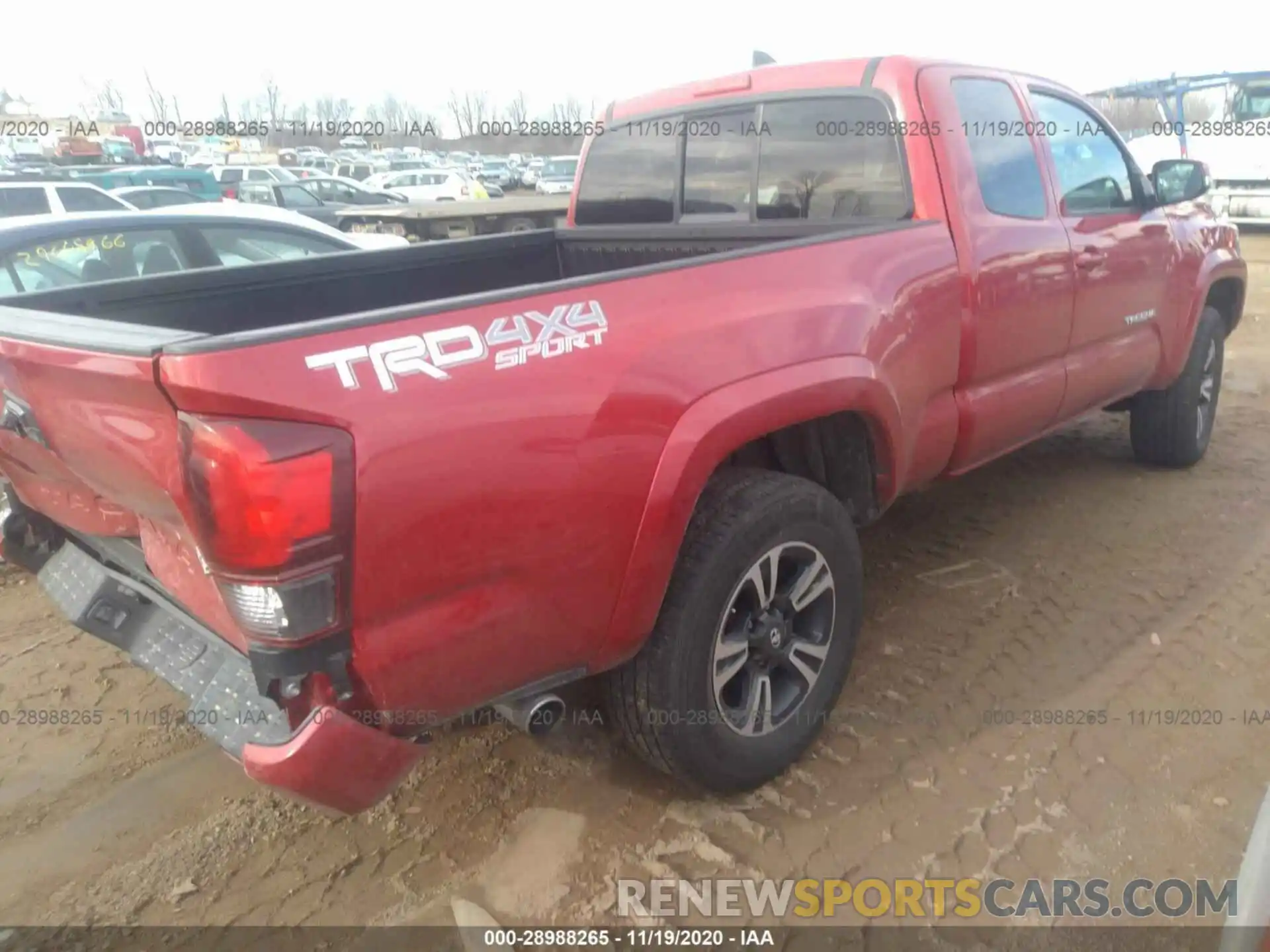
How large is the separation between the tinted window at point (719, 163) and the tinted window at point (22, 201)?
11.3m

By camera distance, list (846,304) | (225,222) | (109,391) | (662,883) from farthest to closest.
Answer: (225,222) < (846,304) < (662,883) < (109,391)

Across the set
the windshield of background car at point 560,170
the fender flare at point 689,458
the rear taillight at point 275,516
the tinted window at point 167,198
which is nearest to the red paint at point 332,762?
the rear taillight at point 275,516

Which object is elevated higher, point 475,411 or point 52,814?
point 475,411

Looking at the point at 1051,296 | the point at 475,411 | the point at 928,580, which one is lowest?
the point at 928,580

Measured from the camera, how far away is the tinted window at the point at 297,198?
17422 mm

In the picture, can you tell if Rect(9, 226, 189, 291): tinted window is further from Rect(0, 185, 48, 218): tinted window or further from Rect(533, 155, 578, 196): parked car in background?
Rect(533, 155, 578, 196): parked car in background

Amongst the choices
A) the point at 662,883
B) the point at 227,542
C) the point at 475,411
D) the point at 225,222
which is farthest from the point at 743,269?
the point at 225,222

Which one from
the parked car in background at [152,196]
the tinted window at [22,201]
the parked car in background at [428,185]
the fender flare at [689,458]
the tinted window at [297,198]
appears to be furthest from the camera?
the parked car in background at [428,185]

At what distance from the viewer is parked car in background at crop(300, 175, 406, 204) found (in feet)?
70.0

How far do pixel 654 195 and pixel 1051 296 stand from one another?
1.66m

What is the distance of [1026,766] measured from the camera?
8.79 ft

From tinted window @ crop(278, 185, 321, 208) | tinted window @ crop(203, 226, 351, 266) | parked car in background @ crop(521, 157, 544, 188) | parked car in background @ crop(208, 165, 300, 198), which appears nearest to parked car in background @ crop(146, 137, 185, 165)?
parked car in background @ crop(208, 165, 300, 198)

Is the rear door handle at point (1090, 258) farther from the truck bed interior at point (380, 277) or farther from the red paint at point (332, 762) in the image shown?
the red paint at point (332, 762)

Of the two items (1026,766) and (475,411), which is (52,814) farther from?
(1026,766)
